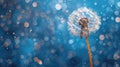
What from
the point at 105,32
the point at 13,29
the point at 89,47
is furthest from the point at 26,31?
the point at 105,32

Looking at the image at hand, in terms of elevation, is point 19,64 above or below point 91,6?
below

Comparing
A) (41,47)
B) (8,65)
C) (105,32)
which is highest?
(105,32)

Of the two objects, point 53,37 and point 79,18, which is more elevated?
point 79,18

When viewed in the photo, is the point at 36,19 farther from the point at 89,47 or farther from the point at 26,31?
the point at 89,47

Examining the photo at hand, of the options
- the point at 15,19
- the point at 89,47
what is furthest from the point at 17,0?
the point at 89,47

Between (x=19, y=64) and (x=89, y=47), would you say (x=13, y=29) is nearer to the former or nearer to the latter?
(x=19, y=64)

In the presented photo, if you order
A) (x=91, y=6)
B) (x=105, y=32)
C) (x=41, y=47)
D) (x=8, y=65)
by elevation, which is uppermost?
(x=91, y=6)
